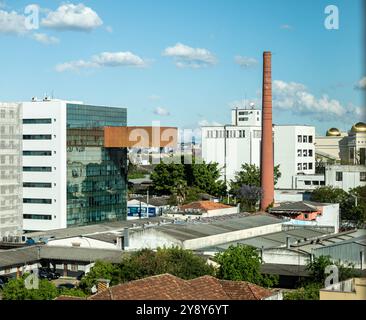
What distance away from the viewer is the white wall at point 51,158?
14.9 meters

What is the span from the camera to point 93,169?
15.8 metres

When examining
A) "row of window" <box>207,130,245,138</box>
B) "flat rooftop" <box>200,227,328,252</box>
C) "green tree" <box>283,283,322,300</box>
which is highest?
"row of window" <box>207,130,245,138</box>

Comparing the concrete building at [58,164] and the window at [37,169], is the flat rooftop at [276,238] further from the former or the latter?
the window at [37,169]

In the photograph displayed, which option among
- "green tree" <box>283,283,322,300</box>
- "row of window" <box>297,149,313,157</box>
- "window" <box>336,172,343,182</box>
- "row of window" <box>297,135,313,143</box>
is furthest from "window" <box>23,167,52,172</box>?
"row of window" <box>297,149,313,157</box>

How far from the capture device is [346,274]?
23.5 feet

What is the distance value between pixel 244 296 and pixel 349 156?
875 inches

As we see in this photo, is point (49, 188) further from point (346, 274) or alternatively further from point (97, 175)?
point (346, 274)

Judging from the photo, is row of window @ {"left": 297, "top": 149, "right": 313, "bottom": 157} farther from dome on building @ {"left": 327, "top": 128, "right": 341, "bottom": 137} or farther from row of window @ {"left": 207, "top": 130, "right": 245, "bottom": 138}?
dome on building @ {"left": 327, "top": 128, "right": 341, "bottom": 137}

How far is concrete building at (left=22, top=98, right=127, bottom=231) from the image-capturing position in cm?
1494

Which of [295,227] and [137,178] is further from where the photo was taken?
[137,178]

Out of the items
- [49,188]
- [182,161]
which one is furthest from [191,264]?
[182,161]

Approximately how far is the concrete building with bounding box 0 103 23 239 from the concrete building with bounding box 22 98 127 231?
0.16 m

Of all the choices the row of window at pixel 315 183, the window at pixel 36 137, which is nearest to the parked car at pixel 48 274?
the window at pixel 36 137
